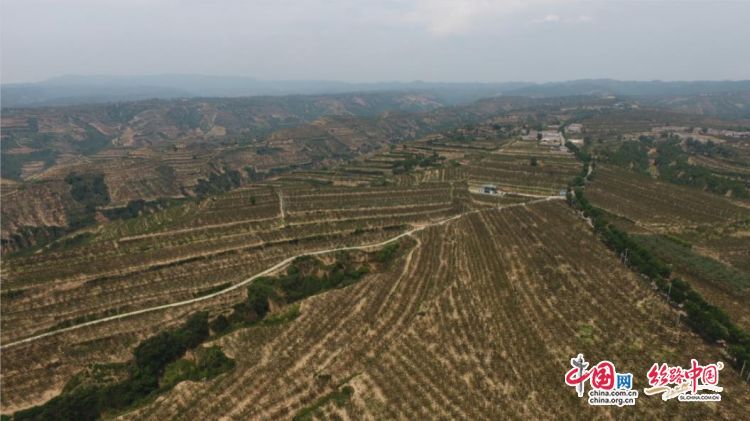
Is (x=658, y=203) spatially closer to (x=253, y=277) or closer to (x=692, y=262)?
(x=692, y=262)

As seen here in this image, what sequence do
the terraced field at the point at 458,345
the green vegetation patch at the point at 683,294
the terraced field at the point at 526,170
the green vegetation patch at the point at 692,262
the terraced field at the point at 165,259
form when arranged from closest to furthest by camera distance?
the terraced field at the point at 458,345
the green vegetation patch at the point at 683,294
the terraced field at the point at 165,259
the green vegetation patch at the point at 692,262
the terraced field at the point at 526,170

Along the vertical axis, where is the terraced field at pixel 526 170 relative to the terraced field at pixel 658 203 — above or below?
above

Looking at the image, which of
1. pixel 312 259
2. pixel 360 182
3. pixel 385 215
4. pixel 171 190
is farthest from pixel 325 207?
pixel 171 190

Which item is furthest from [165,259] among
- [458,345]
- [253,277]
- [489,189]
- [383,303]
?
[489,189]

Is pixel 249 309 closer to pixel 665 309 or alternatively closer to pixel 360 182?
pixel 665 309

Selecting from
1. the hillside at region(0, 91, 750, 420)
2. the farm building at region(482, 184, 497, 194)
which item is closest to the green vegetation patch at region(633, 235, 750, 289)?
the hillside at region(0, 91, 750, 420)

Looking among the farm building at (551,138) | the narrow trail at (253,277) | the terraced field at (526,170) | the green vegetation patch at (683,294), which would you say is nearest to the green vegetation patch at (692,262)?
the green vegetation patch at (683,294)

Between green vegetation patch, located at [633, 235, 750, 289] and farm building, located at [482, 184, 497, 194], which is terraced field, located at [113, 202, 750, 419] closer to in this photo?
green vegetation patch, located at [633, 235, 750, 289]

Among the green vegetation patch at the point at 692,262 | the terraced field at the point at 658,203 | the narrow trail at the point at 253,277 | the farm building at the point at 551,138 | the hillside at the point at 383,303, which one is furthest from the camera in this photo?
the farm building at the point at 551,138

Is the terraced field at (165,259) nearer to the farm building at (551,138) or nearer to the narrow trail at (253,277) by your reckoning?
Answer: the narrow trail at (253,277)
